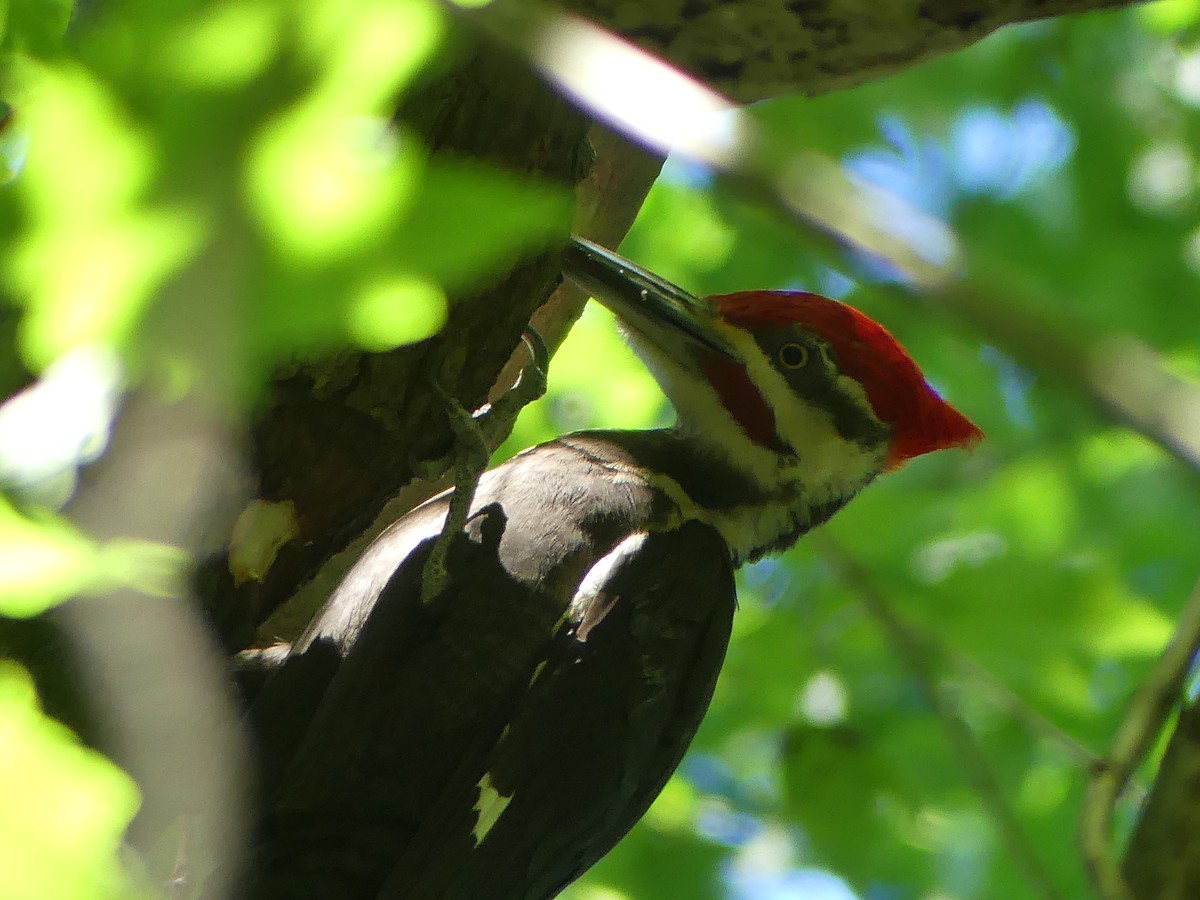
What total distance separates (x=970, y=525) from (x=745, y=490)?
0.64 meters

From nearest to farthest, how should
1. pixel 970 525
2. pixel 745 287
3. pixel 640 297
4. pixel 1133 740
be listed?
pixel 1133 740 < pixel 640 297 < pixel 970 525 < pixel 745 287

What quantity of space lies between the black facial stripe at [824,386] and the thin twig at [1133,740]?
0.79m

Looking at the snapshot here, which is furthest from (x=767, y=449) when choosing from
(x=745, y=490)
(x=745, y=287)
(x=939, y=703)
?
(x=745, y=287)

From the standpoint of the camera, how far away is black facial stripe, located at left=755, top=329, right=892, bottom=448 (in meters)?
2.95

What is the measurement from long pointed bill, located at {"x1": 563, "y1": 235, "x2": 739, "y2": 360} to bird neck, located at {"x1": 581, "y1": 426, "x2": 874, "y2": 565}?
0.23 m

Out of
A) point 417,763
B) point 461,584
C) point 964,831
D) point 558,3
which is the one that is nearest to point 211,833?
point 417,763

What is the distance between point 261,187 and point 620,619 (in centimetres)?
160

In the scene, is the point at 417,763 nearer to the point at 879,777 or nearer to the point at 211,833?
the point at 211,833

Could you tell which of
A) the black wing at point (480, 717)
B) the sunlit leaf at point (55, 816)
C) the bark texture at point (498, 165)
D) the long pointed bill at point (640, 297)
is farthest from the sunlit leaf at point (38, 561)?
the long pointed bill at point (640, 297)

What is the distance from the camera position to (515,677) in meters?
2.43

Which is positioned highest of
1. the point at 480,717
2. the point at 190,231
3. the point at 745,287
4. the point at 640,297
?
the point at 190,231

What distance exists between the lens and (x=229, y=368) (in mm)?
970

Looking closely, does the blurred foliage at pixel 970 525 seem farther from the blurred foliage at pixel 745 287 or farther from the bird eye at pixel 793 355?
the bird eye at pixel 793 355

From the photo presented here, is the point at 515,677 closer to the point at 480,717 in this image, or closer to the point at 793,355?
the point at 480,717
